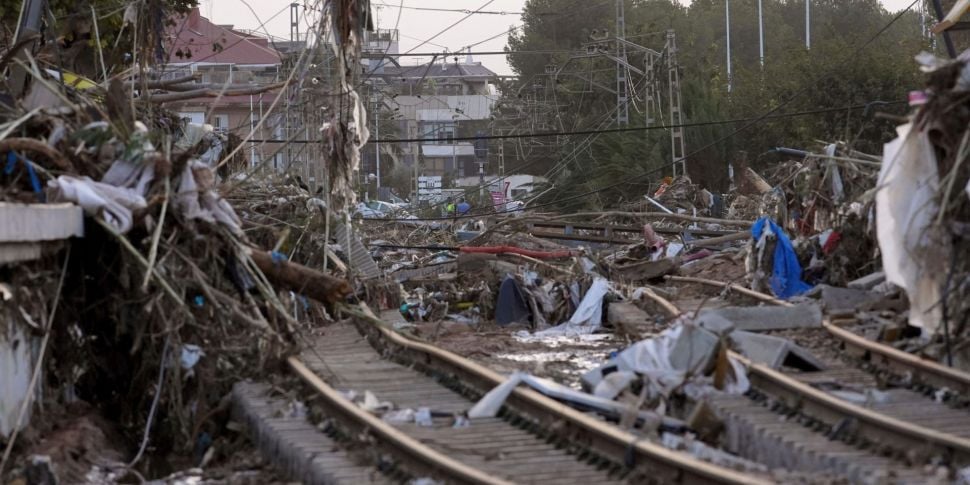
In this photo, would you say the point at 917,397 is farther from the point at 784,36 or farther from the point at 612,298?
the point at 784,36

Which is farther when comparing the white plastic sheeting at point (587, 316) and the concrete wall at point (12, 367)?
the white plastic sheeting at point (587, 316)

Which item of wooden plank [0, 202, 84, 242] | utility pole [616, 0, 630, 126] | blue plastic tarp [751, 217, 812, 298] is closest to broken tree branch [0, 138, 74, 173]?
wooden plank [0, 202, 84, 242]

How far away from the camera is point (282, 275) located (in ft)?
40.2

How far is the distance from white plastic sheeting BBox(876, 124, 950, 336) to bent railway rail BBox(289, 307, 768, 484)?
3215mm

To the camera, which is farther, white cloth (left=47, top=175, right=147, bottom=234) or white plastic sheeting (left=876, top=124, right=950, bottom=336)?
white cloth (left=47, top=175, right=147, bottom=234)

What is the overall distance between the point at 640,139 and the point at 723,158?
12.4ft

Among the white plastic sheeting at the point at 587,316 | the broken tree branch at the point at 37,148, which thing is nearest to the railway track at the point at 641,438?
the broken tree branch at the point at 37,148

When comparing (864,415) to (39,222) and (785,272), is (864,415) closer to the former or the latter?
(39,222)

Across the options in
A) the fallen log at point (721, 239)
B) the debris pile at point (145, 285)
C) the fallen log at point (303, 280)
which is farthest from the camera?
the fallen log at point (721, 239)

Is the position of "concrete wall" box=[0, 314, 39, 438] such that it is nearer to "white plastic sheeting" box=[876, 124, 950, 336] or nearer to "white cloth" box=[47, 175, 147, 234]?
"white cloth" box=[47, 175, 147, 234]

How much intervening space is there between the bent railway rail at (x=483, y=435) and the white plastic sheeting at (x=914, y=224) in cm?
322

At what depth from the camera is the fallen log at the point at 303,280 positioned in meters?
12.2

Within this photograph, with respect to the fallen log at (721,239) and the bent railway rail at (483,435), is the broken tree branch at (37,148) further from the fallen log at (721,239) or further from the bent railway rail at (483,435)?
the fallen log at (721,239)

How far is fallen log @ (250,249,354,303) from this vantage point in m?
12.2
